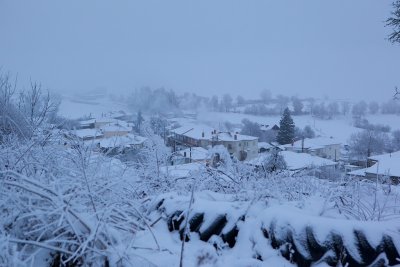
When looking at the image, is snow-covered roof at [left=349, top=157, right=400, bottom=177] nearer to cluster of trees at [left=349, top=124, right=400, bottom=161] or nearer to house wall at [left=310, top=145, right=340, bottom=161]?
house wall at [left=310, top=145, right=340, bottom=161]

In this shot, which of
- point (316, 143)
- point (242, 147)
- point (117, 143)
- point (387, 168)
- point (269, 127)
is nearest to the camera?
point (117, 143)

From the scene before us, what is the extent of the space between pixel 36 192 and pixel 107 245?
23.7 inches

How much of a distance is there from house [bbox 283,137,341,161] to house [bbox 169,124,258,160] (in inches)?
199

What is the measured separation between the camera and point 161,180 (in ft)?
21.1

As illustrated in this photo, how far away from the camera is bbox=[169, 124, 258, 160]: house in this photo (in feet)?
137

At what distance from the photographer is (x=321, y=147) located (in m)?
45.5

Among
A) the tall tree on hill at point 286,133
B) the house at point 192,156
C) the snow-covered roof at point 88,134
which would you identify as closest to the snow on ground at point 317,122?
the tall tree on hill at point 286,133

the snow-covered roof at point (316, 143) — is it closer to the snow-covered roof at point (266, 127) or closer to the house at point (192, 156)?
the snow-covered roof at point (266, 127)

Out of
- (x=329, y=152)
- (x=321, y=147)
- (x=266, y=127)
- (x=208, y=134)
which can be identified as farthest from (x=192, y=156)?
(x=266, y=127)

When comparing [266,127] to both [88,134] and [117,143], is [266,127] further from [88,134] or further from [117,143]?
[117,143]

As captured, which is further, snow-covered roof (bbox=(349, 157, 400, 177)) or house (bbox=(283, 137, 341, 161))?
house (bbox=(283, 137, 341, 161))

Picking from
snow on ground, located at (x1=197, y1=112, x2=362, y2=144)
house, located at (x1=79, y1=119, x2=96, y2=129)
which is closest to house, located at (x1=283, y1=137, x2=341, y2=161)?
snow on ground, located at (x1=197, y1=112, x2=362, y2=144)

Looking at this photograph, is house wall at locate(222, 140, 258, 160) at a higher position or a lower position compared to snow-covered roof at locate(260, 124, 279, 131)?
lower

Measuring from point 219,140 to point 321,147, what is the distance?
15.0 meters
